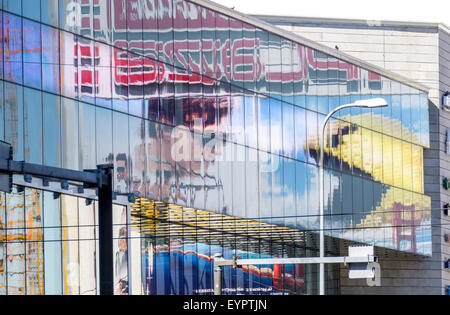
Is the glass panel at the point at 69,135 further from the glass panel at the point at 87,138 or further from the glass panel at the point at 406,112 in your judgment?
the glass panel at the point at 406,112

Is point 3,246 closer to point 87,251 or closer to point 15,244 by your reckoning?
point 15,244

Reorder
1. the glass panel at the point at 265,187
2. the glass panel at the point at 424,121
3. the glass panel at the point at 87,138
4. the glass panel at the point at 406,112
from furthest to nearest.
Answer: the glass panel at the point at 424,121 < the glass panel at the point at 406,112 < the glass panel at the point at 265,187 < the glass panel at the point at 87,138

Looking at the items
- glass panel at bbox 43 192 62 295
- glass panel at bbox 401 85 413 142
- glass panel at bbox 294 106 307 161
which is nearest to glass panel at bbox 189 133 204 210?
glass panel at bbox 294 106 307 161

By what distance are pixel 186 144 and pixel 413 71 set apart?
25801 millimetres

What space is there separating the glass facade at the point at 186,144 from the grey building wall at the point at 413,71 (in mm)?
3813

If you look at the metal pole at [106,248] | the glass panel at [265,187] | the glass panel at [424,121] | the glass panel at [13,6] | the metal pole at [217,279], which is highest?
the glass panel at [13,6]

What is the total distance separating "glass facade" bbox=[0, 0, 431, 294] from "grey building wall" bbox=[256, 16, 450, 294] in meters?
3.81

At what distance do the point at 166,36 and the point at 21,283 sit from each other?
41.5 ft

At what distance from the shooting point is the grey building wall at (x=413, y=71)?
5928cm

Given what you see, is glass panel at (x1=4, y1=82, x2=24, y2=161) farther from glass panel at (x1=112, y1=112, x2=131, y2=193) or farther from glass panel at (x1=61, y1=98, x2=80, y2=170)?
glass panel at (x1=112, y1=112, x2=131, y2=193)

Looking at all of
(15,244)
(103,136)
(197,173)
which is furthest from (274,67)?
(15,244)

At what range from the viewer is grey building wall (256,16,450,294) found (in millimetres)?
59281

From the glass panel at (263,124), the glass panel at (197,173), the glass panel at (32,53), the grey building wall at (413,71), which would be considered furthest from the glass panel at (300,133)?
the glass panel at (32,53)
